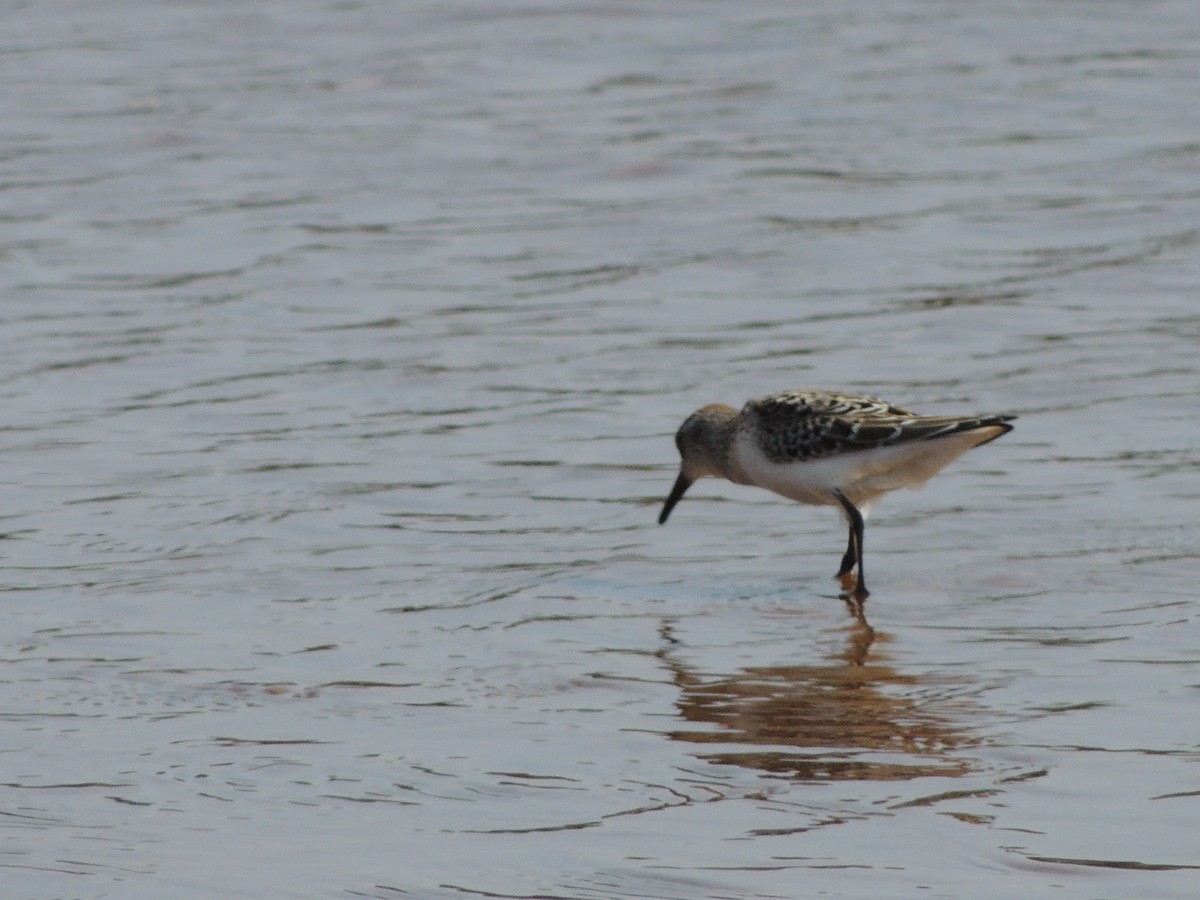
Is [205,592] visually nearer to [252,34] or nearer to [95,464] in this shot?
Result: [95,464]

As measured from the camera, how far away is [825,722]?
251 inches

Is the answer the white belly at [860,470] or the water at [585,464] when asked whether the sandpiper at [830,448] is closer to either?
the white belly at [860,470]

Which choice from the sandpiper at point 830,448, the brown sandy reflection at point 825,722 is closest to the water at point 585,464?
the brown sandy reflection at point 825,722

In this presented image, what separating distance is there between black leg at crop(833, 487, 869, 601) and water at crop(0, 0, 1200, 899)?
114 mm

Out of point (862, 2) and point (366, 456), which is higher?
point (862, 2)

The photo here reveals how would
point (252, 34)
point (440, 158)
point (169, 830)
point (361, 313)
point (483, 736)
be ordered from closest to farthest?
1. point (169, 830)
2. point (483, 736)
3. point (361, 313)
4. point (440, 158)
5. point (252, 34)

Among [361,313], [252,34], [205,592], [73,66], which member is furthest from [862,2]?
[205,592]

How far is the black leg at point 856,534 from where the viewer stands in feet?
25.8

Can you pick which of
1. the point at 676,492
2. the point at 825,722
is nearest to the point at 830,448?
the point at 676,492

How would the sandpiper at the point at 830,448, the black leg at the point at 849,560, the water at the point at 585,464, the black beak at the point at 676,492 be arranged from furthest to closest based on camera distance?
the black beak at the point at 676,492, the sandpiper at the point at 830,448, the black leg at the point at 849,560, the water at the point at 585,464

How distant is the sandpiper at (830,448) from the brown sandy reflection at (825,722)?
3.74ft

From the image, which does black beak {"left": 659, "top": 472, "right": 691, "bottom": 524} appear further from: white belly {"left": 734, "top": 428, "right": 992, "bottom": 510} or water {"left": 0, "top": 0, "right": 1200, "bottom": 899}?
white belly {"left": 734, "top": 428, "right": 992, "bottom": 510}

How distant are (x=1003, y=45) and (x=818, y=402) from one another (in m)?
10.2

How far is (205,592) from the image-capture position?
7758mm
